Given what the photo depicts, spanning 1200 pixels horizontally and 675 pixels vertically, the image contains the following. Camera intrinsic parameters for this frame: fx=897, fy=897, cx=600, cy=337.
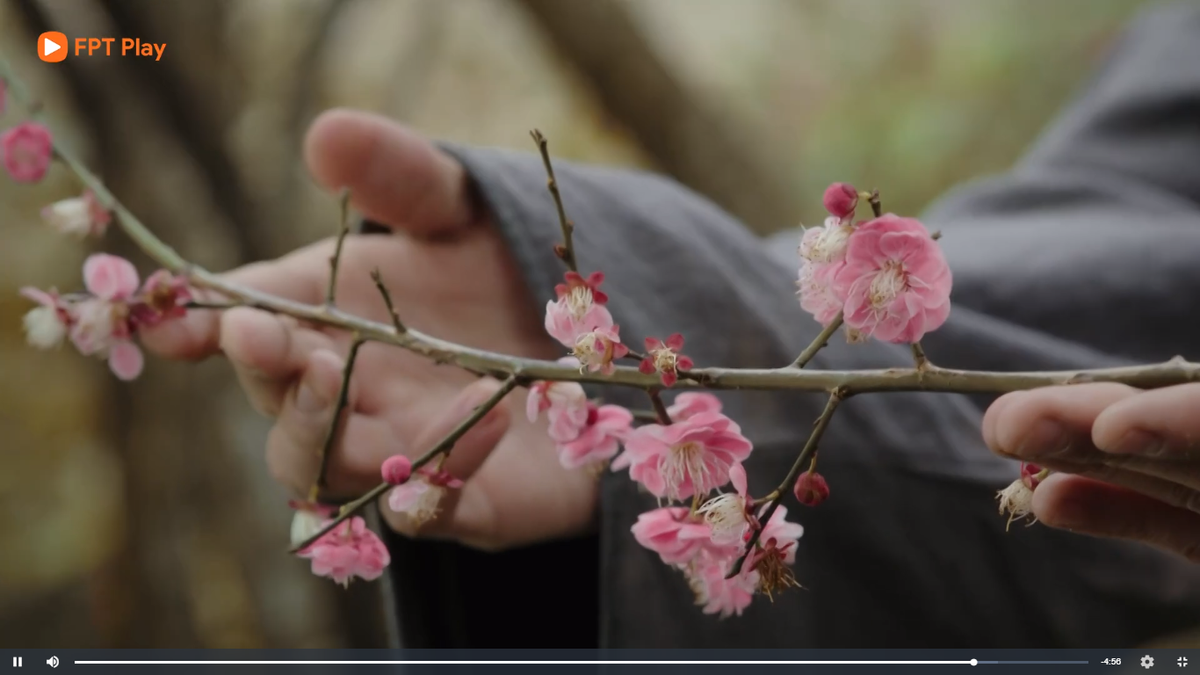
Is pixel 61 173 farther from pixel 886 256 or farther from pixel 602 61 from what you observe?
pixel 886 256

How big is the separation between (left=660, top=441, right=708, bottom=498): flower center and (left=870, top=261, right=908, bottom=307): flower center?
0.20 ft

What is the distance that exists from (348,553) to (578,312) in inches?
4.0

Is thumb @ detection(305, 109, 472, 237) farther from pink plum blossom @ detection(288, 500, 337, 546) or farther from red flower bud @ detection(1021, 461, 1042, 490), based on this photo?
red flower bud @ detection(1021, 461, 1042, 490)

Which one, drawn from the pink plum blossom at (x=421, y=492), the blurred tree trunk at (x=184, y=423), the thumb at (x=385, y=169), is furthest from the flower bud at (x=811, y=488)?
the blurred tree trunk at (x=184, y=423)

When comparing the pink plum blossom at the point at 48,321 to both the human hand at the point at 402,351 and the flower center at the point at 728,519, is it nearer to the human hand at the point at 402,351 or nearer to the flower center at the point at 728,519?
the human hand at the point at 402,351

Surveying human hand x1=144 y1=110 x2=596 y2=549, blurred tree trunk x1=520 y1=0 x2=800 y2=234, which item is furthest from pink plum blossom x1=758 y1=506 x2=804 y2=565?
blurred tree trunk x1=520 y1=0 x2=800 y2=234

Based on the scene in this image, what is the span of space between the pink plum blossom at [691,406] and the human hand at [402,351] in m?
0.07

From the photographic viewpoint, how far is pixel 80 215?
0.35 m

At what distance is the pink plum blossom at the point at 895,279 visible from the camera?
20 cm

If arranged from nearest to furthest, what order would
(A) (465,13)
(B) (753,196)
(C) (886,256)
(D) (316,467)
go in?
(C) (886,256) → (D) (316,467) → (A) (465,13) → (B) (753,196)

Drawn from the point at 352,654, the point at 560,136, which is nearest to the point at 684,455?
the point at 352,654

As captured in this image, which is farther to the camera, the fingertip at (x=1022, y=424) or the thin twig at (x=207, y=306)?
the thin twig at (x=207, y=306)

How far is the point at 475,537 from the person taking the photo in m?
0.36

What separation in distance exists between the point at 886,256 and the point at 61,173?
54cm
